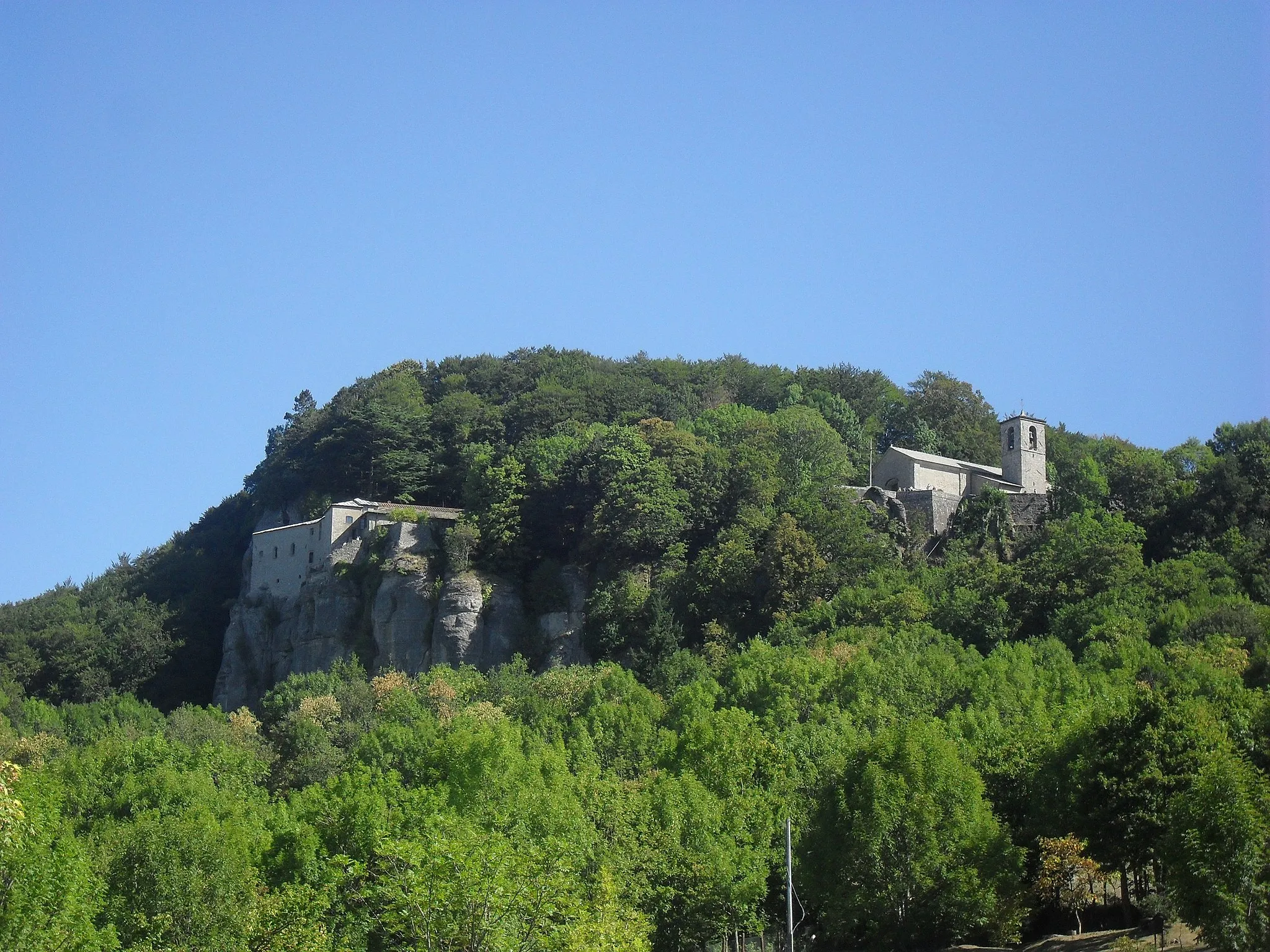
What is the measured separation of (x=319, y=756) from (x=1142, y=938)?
105 ft

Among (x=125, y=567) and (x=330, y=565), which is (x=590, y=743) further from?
(x=125, y=567)

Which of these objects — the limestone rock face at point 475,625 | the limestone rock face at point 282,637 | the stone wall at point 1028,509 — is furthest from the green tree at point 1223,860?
the limestone rock face at point 282,637

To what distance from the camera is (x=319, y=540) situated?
87.4 m

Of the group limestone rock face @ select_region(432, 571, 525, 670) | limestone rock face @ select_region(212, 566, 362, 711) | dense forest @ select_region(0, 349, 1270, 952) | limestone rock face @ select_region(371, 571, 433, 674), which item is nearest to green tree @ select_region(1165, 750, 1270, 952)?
dense forest @ select_region(0, 349, 1270, 952)

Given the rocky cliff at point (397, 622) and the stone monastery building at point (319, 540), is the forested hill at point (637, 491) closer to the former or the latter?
the rocky cliff at point (397, 622)

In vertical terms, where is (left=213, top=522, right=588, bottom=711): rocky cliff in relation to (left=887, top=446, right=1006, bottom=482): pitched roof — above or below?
below

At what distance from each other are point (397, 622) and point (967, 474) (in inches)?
1077

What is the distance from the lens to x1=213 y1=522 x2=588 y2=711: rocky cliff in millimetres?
78500

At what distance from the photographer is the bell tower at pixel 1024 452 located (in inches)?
3209

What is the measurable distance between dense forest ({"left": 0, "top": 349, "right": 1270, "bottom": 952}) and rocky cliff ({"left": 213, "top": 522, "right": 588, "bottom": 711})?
1.41 metres

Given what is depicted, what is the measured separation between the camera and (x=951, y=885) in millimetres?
43625

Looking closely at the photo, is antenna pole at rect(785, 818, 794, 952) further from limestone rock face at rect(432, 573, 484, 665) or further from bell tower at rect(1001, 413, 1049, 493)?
bell tower at rect(1001, 413, 1049, 493)

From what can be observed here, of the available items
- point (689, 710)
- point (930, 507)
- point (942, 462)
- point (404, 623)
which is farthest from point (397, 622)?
point (942, 462)

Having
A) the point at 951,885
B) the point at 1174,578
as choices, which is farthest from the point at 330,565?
the point at 951,885
